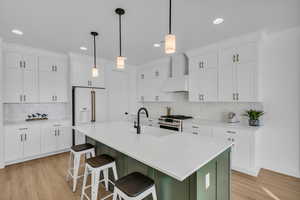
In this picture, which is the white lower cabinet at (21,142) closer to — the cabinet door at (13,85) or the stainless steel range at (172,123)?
the cabinet door at (13,85)

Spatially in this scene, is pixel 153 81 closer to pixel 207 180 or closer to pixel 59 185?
pixel 59 185

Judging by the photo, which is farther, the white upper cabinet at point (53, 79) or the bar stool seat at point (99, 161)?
the white upper cabinet at point (53, 79)

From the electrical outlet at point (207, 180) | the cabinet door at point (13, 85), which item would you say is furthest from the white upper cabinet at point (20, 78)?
the electrical outlet at point (207, 180)

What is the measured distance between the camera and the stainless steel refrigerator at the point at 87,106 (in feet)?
12.7

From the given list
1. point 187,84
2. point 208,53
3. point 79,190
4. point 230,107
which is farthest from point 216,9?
point 79,190

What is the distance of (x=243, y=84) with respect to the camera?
2818 mm

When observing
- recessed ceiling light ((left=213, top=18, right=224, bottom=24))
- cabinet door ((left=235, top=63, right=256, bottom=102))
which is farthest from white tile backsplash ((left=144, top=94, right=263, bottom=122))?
recessed ceiling light ((left=213, top=18, right=224, bottom=24))

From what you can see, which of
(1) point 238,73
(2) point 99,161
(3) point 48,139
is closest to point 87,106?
(3) point 48,139

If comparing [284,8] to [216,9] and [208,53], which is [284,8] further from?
[208,53]

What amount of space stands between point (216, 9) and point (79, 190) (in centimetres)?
336

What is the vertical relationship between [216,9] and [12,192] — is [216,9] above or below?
above

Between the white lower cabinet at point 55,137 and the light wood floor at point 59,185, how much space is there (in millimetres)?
630

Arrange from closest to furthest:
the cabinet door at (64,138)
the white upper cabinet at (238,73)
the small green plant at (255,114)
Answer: the white upper cabinet at (238,73)
the small green plant at (255,114)
the cabinet door at (64,138)

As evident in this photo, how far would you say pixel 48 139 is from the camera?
355cm
